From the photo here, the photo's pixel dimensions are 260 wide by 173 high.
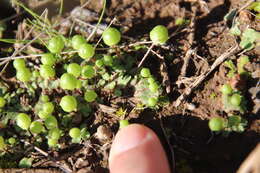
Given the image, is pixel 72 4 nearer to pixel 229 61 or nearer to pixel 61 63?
pixel 61 63

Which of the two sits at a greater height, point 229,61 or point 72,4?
point 72,4

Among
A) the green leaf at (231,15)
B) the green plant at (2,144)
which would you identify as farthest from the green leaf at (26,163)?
the green leaf at (231,15)

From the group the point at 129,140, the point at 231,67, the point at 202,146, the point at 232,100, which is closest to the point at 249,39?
the point at 231,67

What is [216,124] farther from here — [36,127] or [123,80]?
[36,127]

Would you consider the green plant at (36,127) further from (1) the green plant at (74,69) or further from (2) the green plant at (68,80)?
(1) the green plant at (74,69)

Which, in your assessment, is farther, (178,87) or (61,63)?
(61,63)

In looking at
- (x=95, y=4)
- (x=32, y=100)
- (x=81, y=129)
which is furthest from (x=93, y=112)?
(x=95, y=4)

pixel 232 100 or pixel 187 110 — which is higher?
pixel 232 100
